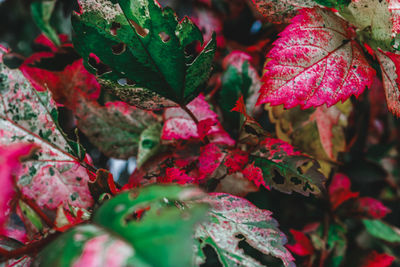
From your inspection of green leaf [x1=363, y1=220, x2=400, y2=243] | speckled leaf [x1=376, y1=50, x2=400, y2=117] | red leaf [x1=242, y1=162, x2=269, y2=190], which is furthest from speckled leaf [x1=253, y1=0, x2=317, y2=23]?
green leaf [x1=363, y1=220, x2=400, y2=243]

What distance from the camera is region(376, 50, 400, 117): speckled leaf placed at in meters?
0.40

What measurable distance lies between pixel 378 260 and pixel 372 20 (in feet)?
1.67

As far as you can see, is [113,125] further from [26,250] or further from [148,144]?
[26,250]

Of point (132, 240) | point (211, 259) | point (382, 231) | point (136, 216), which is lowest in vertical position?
point (382, 231)

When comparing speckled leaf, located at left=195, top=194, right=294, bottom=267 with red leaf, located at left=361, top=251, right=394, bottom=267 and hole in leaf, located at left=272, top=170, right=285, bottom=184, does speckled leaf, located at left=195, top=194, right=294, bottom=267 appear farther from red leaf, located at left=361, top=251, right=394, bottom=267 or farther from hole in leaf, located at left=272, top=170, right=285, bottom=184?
red leaf, located at left=361, top=251, right=394, bottom=267

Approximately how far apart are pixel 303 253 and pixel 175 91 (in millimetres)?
418

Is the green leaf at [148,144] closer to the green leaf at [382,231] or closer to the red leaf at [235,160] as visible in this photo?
the red leaf at [235,160]

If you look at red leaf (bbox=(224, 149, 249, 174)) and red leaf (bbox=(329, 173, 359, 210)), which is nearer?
red leaf (bbox=(224, 149, 249, 174))

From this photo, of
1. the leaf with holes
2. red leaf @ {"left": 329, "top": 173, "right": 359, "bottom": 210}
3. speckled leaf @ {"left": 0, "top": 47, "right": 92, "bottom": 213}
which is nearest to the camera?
the leaf with holes

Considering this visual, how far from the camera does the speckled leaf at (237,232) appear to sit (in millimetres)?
Result: 354

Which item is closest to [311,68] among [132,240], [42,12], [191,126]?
[191,126]

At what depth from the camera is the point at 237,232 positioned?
381mm

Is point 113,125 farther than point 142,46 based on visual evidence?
Yes

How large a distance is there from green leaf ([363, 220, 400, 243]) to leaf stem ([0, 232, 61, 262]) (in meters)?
0.72
